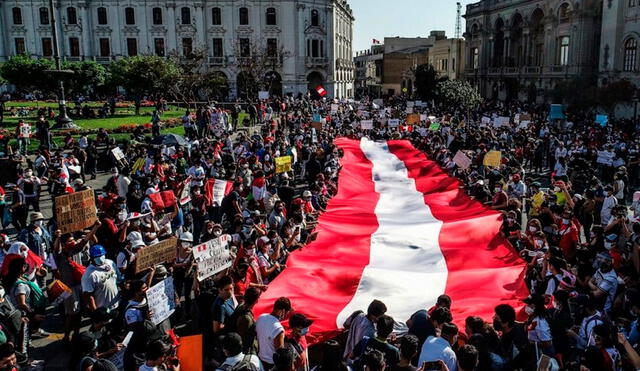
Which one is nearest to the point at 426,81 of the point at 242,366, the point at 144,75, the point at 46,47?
the point at 144,75

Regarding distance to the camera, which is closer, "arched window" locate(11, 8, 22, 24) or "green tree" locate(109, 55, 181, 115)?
"green tree" locate(109, 55, 181, 115)

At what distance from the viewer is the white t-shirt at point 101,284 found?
8.12 meters

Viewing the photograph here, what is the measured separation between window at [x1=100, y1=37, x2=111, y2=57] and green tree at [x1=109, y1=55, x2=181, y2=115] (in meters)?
23.1

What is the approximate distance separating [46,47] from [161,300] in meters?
66.8

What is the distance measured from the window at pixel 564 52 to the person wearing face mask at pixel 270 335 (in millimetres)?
48164

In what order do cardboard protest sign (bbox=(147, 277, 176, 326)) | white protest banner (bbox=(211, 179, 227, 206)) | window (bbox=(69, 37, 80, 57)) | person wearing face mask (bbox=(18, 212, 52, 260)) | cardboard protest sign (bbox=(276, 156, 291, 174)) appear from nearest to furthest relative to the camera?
cardboard protest sign (bbox=(147, 277, 176, 326)) → person wearing face mask (bbox=(18, 212, 52, 260)) → white protest banner (bbox=(211, 179, 227, 206)) → cardboard protest sign (bbox=(276, 156, 291, 174)) → window (bbox=(69, 37, 80, 57))

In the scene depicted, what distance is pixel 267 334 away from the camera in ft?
21.8

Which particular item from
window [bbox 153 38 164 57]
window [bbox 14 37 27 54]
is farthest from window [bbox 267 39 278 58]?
window [bbox 14 37 27 54]

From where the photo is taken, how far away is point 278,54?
64875 mm

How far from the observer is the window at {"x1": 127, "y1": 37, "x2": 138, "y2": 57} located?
213 ft

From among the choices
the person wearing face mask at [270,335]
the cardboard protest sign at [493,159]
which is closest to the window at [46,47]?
the cardboard protest sign at [493,159]

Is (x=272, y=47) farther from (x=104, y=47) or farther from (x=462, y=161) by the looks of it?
(x=462, y=161)

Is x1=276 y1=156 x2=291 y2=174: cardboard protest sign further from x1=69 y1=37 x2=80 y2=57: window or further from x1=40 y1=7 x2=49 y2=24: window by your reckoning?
x1=40 y1=7 x2=49 y2=24: window

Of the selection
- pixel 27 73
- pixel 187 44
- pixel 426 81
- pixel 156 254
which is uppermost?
pixel 187 44
